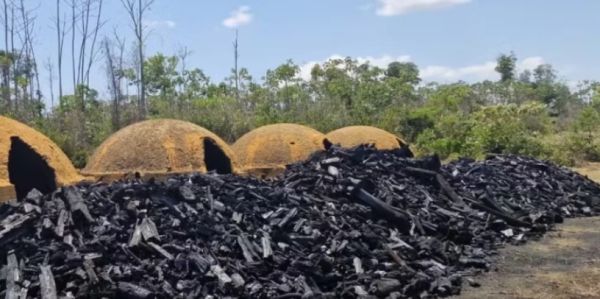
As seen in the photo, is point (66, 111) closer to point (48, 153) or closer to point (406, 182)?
point (48, 153)

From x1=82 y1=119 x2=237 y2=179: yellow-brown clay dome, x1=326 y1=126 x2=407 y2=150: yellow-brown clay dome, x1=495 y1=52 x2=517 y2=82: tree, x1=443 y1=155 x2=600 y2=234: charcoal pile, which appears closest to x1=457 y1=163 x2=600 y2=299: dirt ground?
x1=443 y1=155 x2=600 y2=234: charcoal pile

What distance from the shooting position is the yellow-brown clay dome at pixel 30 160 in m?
12.1

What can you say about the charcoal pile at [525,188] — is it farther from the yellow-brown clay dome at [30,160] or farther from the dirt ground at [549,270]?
the yellow-brown clay dome at [30,160]

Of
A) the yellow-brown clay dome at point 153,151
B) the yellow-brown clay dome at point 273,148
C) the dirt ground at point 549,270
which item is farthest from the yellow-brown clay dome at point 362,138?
the dirt ground at point 549,270

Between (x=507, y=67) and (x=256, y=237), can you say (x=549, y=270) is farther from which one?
(x=507, y=67)

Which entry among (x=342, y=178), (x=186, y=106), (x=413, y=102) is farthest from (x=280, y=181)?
(x=413, y=102)

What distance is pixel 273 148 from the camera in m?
16.2

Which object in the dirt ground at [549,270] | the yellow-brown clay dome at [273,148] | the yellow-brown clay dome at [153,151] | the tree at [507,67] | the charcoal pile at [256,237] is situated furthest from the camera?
the tree at [507,67]

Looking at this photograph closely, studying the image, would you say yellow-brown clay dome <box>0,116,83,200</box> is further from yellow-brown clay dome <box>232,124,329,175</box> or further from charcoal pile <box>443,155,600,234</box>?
charcoal pile <box>443,155,600,234</box>

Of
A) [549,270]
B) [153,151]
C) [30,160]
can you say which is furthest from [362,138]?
[549,270]

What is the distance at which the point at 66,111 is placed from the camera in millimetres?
23859

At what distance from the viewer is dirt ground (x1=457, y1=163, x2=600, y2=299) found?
7.82 meters

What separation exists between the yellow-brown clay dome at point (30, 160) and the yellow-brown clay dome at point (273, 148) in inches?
175

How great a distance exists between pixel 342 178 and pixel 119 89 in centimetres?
1904
